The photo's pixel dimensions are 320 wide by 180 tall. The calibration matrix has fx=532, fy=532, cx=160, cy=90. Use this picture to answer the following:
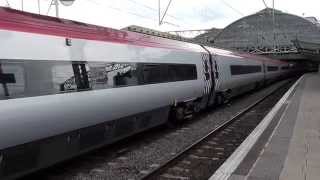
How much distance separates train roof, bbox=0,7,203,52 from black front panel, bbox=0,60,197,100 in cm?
49

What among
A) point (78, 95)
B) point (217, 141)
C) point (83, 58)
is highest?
point (83, 58)

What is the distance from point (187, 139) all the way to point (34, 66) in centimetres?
639

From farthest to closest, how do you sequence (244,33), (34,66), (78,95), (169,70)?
(244,33) < (169,70) < (78,95) < (34,66)

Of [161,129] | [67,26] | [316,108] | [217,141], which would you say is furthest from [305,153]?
[316,108]

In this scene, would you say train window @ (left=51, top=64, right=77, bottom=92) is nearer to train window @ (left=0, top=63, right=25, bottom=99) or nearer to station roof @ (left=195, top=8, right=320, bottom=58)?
train window @ (left=0, top=63, right=25, bottom=99)

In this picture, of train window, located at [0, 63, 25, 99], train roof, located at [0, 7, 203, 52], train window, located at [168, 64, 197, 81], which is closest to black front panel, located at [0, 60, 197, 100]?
train window, located at [0, 63, 25, 99]

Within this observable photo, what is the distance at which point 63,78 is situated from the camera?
8.83 m

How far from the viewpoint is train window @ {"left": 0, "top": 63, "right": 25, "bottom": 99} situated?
7.30m

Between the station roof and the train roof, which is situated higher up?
the station roof

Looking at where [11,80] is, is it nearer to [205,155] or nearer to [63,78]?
[63,78]

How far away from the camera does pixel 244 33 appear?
346 feet

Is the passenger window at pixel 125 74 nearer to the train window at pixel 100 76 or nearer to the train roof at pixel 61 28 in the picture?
the train window at pixel 100 76

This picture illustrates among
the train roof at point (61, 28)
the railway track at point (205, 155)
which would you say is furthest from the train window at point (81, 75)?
the railway track at point (205, 155)

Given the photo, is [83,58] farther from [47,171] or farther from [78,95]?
[47,171]
